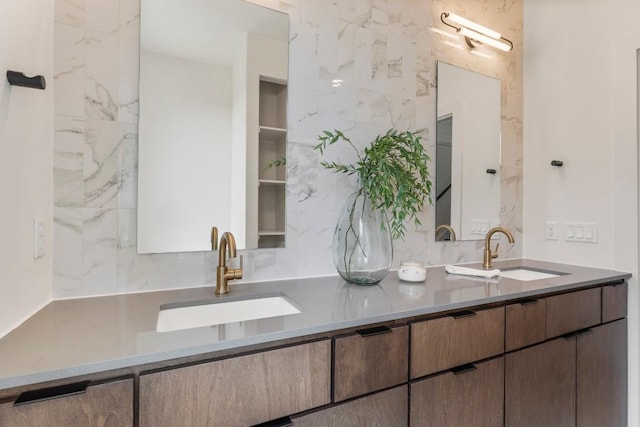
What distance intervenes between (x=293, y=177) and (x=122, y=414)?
113 centimetres

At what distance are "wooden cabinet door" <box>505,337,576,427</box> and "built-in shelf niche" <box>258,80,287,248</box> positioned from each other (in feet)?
3.62

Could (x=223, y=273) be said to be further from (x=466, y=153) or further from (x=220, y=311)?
(x=466, y=153)

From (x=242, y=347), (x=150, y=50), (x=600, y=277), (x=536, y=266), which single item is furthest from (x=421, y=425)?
(x=150, y=50)

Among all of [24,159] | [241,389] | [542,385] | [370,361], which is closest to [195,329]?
[241,389]

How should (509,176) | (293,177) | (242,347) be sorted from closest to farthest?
(242,347) < (293,177) < (509,176)

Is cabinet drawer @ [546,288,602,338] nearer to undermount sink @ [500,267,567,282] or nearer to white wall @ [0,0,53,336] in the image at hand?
undermount sink @ [500,267,567,282]

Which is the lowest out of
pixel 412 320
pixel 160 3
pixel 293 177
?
pixel 412 320

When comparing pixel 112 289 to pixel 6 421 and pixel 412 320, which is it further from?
pixel 412 320

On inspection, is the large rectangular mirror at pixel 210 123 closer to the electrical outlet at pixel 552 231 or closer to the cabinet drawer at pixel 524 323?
the cabinet drawer at pixel 524 323

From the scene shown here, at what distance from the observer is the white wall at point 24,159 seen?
89cm

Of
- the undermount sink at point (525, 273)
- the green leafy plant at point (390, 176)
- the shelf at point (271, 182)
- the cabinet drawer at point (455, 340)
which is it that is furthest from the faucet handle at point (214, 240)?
the undermount sink at point (525, 273)

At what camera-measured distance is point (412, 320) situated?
1.17 metres

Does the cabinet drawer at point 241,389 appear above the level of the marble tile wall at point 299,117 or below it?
below

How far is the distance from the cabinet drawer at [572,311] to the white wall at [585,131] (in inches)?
17.0
